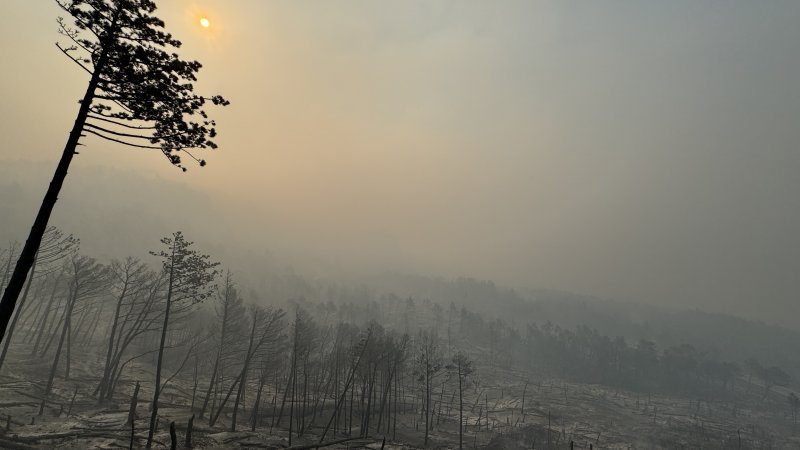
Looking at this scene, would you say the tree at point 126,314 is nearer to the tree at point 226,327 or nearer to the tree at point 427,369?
the tree at point 226,327

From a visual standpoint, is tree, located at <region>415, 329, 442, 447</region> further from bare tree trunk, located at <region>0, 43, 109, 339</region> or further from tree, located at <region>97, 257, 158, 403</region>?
bare tree trunk, located at <region>0, 43, 109, 339</region>

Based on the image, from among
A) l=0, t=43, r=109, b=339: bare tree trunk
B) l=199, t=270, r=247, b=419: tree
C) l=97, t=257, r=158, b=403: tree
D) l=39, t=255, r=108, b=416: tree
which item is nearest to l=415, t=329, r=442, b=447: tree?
l=199, t=270, r=247, b=419: tree

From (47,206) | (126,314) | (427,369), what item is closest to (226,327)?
(126,314)

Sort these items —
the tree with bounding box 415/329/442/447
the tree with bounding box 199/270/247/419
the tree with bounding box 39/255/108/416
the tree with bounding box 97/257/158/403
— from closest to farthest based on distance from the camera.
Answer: the tree with bounding box 39/255/108/416 → the tree with bounding box 97/257/158/403 → the tree with bounding box 199/270/247/419 → the tree with bounding box 415/329/442/447

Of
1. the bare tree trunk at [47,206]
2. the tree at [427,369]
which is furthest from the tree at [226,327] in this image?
the bare tree trunk at [47,206]

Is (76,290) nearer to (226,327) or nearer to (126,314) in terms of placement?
(126,314)

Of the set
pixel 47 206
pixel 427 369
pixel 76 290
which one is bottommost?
pixel 427 369

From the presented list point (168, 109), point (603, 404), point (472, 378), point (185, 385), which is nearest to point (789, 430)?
point (603, 404)

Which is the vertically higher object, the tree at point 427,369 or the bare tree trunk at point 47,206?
the bare tree trunk at point 47,206

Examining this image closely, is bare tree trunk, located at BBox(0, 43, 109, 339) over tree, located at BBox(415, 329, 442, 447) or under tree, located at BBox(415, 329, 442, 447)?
over

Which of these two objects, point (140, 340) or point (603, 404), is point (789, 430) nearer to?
point (603, 404)

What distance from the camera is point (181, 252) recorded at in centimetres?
3161

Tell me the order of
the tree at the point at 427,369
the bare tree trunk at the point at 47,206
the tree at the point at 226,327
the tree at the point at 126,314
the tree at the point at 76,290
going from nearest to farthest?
the bare tree trunk at the point at 47,206, the tree at the point at 76,290, the tree at the point at 126,314, the tree at the point at 226,327, the tree at the point at 427,369

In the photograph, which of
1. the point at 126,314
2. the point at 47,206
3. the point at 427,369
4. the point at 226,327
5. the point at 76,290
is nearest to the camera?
the point at 47,206
